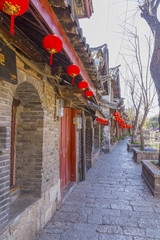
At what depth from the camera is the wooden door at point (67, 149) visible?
5402 mm

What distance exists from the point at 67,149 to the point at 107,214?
254 centimetres

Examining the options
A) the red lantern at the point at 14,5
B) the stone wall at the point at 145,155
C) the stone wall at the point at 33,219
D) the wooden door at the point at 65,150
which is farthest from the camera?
the stone wall at the point at 145,155

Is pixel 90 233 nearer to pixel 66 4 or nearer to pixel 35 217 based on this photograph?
pixel 35 217

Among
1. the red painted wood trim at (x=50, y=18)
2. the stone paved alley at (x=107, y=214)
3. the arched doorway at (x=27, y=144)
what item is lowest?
the stone paved alley at (x=107, y=214)

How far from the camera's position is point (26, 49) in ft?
8.36

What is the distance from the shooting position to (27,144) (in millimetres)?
3396

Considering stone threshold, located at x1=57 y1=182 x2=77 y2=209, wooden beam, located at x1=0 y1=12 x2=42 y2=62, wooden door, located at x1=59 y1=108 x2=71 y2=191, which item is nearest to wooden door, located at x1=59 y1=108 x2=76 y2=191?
wooden door, located at x1=59 y1=108 x2=71 y2=191

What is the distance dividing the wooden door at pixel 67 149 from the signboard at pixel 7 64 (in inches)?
127

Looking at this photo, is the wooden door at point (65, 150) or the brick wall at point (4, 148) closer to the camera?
the brick wall at point (4, 148)

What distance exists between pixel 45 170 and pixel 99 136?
8.97 m

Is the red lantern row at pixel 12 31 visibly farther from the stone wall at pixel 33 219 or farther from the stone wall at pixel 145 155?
the stone wall at pixel 145 155

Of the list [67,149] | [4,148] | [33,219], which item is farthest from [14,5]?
[67,149]

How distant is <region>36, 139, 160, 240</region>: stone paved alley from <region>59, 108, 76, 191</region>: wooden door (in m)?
0.48

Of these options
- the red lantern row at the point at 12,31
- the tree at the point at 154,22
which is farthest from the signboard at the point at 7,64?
the tree at the point at 154,22
